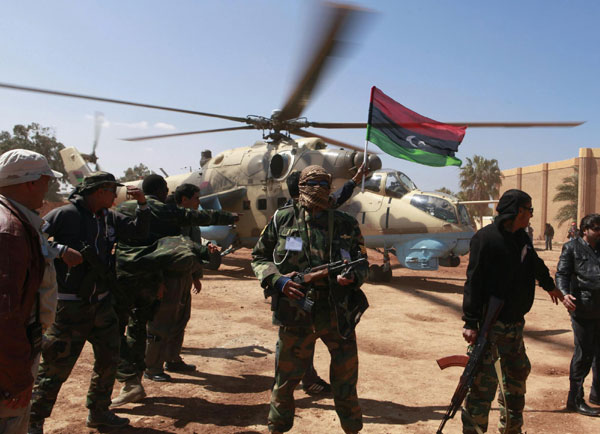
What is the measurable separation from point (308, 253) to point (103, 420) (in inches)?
80.8

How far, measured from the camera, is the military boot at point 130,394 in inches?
152

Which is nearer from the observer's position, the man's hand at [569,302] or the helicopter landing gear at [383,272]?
the man's hand at [569,302]

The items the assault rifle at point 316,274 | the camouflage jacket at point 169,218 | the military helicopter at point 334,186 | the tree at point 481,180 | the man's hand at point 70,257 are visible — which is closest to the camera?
the man's hand at point 70,257

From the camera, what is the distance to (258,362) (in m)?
5.21

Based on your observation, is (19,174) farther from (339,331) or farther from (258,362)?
(258,362)

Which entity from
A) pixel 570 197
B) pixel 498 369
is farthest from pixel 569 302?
pixel 570 197

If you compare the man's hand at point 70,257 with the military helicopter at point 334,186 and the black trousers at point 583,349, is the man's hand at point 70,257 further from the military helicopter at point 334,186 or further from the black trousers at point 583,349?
the military helicopter at point 334,186

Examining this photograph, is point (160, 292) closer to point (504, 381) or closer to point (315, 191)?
point (315, 191)

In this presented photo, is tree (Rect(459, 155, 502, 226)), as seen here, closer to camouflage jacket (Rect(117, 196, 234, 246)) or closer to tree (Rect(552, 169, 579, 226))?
tree (Rect(552, 169, 579, 226))

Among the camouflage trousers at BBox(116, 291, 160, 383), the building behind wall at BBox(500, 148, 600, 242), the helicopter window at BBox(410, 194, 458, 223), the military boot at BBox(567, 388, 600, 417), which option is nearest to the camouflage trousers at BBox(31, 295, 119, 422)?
the camouflage trousers at BBox(116, 291, 160, 383)

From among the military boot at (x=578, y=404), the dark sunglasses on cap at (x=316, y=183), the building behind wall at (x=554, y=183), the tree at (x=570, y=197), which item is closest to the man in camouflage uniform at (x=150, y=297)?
the dark sunglasses on cap at (x=316, y=183)

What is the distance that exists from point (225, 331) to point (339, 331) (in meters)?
3.86

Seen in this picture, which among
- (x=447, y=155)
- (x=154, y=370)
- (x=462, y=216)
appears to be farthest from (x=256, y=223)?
(x=154, y=370)

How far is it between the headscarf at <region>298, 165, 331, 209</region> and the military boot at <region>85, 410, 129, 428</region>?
221cm
